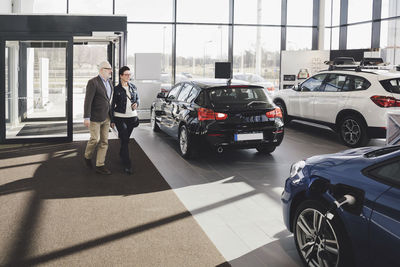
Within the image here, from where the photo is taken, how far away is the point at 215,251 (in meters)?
3.65

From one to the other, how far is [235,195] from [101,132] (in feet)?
7.43

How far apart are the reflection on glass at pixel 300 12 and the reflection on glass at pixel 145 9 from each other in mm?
4773

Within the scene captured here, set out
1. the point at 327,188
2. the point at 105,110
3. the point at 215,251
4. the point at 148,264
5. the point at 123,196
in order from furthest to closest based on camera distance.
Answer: the point at 105,110 < the point at 123,196 < the point at 215,251 < the point at 148,264 < the point at 327,188

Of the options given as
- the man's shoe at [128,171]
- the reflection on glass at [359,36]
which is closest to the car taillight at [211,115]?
the man's shoe at [128,171]

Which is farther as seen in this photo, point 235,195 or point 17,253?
point 235,195

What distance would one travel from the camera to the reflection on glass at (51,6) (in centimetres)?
1518

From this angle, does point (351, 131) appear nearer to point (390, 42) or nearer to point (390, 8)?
point (390, 42)

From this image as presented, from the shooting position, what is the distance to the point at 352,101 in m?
8.65

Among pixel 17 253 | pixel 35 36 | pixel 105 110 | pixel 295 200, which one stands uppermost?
pixel 35 36

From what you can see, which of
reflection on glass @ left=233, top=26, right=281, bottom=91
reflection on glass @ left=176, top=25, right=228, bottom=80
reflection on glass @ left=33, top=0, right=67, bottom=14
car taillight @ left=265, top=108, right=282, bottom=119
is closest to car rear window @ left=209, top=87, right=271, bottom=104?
car taillight @ left=265, top=108, right=282, bottom=119

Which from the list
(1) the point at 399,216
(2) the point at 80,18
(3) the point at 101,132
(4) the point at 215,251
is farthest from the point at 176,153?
(1) the point at 399,216

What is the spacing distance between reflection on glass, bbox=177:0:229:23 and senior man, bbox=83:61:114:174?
10.3 metres

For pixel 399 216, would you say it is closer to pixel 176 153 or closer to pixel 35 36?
pixel 176 153

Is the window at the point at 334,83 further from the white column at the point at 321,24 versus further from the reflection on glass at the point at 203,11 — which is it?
the white column at the point at 321,24
